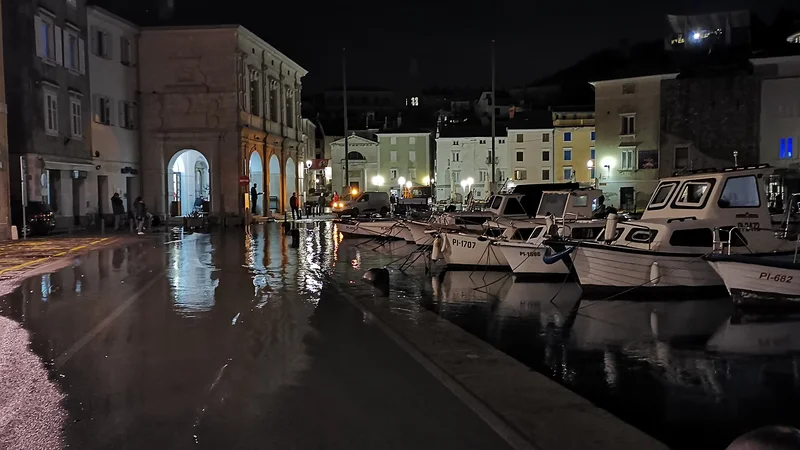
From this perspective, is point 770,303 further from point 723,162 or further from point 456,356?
point 723,162

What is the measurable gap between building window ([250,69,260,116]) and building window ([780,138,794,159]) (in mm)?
35862

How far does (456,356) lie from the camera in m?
9.23

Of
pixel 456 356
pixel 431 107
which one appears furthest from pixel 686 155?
pixel 431 107

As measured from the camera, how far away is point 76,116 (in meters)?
36.8

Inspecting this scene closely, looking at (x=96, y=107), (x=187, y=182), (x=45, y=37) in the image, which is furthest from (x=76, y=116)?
(x=187, y=182)

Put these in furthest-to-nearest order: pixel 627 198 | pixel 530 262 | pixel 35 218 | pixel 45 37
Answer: pixel 627 198 → pixel 45 37 → pixel 35 218 → pixel 530 262

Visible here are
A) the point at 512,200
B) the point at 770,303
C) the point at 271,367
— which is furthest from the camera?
the point at 512,200

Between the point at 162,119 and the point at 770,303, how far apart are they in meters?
38.8

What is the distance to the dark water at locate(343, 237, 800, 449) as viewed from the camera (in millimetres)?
7855

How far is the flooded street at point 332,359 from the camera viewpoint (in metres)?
6.64

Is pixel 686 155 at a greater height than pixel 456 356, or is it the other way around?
pixel 686 155

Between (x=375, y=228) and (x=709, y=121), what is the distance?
102 ft

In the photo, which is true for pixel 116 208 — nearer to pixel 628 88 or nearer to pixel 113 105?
pixel 113 105

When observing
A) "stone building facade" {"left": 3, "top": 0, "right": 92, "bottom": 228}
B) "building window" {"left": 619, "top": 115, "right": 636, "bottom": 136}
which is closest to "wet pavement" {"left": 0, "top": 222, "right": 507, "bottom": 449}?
"stone building facade" {"left": 3, "top": 0, "right": 92, "bottom": 228}
